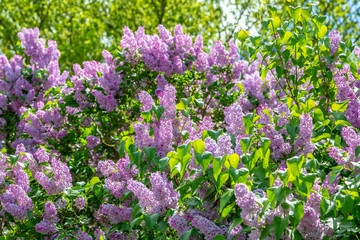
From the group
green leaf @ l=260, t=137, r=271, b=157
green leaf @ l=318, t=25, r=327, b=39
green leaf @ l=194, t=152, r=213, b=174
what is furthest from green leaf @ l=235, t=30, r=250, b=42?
green leaf @ l=194, t=152, r=213, b=174

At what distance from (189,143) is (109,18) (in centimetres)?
1417

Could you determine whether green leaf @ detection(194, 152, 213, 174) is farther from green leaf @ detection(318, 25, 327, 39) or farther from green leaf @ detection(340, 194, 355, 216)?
green leaf @ detection(318, 25, 327, 39)

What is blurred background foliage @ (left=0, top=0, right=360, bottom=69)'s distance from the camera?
1373 cm

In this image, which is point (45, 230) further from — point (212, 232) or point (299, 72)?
point (299, 72)

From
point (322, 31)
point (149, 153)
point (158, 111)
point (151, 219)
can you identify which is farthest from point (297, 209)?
point (322, 31)

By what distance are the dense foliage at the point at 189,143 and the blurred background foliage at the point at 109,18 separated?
8.56 metres

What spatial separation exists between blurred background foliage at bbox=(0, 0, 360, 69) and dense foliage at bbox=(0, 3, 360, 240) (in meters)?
8.56

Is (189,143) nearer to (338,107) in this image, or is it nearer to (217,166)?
(217,166)

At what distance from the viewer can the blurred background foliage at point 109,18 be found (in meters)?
13.7

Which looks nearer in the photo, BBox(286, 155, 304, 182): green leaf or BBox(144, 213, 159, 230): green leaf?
BBox(286, 155, 304, 182): green leaf

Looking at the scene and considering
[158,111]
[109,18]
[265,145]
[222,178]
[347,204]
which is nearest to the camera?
[347,204]

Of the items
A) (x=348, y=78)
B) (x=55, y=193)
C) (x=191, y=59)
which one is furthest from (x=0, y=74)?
(x=348, y=78)

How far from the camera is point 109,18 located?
15547 mm

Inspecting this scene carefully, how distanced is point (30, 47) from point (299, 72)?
3.77 m
